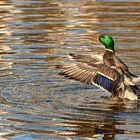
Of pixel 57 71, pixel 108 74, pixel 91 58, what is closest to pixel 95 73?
pixel 108 74

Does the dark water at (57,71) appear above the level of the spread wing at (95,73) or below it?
below

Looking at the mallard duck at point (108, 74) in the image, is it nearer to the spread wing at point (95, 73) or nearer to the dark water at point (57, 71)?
the spread wing at point (95, 73)

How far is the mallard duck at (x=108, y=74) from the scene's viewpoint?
11.7m

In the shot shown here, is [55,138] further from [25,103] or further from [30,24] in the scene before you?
[30,24]

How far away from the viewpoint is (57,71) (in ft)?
44.7

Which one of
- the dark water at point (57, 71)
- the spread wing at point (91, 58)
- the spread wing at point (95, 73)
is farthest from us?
the spread wing at point (91, 58)

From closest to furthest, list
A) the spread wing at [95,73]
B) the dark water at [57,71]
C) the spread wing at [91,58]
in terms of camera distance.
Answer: the dark water at [57,71], the spread wing at [95,73], the spread wing at [91,58]

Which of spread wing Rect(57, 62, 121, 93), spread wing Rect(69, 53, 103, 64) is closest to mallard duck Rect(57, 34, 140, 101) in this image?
spread wing Rect(57, 62, 121, 93)

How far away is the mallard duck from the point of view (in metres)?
11.7

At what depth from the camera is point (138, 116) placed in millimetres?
10836

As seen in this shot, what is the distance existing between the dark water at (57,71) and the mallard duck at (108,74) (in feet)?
0.82

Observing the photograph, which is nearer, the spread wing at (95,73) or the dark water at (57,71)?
the dark water at (57,71)

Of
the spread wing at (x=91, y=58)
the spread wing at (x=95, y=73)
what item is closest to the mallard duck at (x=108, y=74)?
the spread wing at (x=95, y=73)

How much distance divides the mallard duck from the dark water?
0.82 ft
